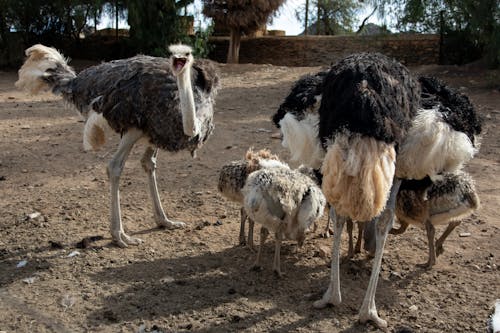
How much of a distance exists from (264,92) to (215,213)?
603 centimetres

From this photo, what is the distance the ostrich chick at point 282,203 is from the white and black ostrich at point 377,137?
0.49 metres

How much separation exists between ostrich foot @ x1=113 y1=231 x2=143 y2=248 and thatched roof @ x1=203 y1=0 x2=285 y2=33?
11.7 m

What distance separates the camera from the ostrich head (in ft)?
15.5

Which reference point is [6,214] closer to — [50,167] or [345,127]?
[50,167]

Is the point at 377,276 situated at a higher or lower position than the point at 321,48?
lower

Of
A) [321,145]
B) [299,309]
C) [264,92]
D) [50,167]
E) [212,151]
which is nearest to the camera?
[321,145]

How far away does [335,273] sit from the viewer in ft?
13.2

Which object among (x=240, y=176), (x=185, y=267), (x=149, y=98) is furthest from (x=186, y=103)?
(x=185, y=267)

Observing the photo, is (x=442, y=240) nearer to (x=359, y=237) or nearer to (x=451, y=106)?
(x=359, y=237)

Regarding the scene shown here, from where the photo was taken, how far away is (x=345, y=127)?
3443 mm

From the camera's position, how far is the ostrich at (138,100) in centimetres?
491

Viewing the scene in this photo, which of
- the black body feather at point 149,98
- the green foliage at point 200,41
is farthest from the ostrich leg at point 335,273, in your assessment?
the green foliage at point 200,41

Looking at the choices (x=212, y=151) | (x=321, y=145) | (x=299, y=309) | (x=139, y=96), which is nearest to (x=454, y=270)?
(x=299, y=309)

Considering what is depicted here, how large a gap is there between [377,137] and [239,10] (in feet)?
44.0
